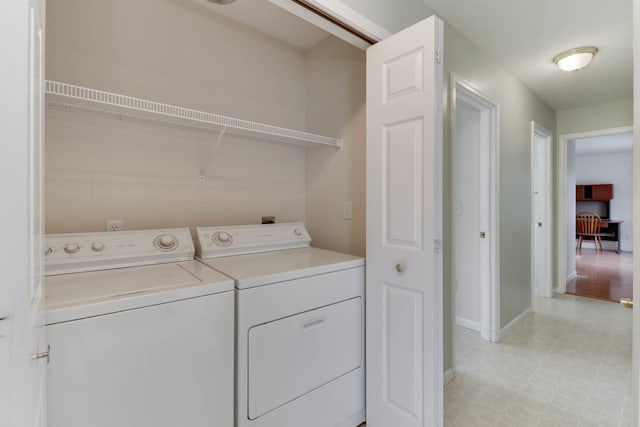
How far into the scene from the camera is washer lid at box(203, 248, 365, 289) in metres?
1.32

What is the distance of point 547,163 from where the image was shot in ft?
12.9

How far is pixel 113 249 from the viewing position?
146cm

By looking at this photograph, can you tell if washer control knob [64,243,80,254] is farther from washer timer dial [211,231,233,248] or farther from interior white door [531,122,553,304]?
interior white door [531,122,553,304]

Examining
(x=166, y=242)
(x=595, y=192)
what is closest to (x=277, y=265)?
(x=166, y=242)

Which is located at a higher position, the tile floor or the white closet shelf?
the white closet shelf

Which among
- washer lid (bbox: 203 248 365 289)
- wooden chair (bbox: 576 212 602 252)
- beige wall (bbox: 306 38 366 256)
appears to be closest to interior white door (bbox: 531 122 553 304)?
beige wall (bbox: 306 38 366 256)

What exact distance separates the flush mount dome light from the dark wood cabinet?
730 centimetres

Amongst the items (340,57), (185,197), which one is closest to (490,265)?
(340,57)

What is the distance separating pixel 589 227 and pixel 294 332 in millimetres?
9212

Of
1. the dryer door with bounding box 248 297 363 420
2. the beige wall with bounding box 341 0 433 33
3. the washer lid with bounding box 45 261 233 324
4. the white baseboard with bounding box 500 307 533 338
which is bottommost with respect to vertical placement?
the white baseboard with bounding box 500 307 533 338

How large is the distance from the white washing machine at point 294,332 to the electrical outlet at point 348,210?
0.42m

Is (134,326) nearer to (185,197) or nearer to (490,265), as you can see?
(185,197)

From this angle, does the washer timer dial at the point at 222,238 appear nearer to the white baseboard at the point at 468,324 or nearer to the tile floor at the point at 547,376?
the tile floor at the point at 547,376

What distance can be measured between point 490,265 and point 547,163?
2.15 metres
